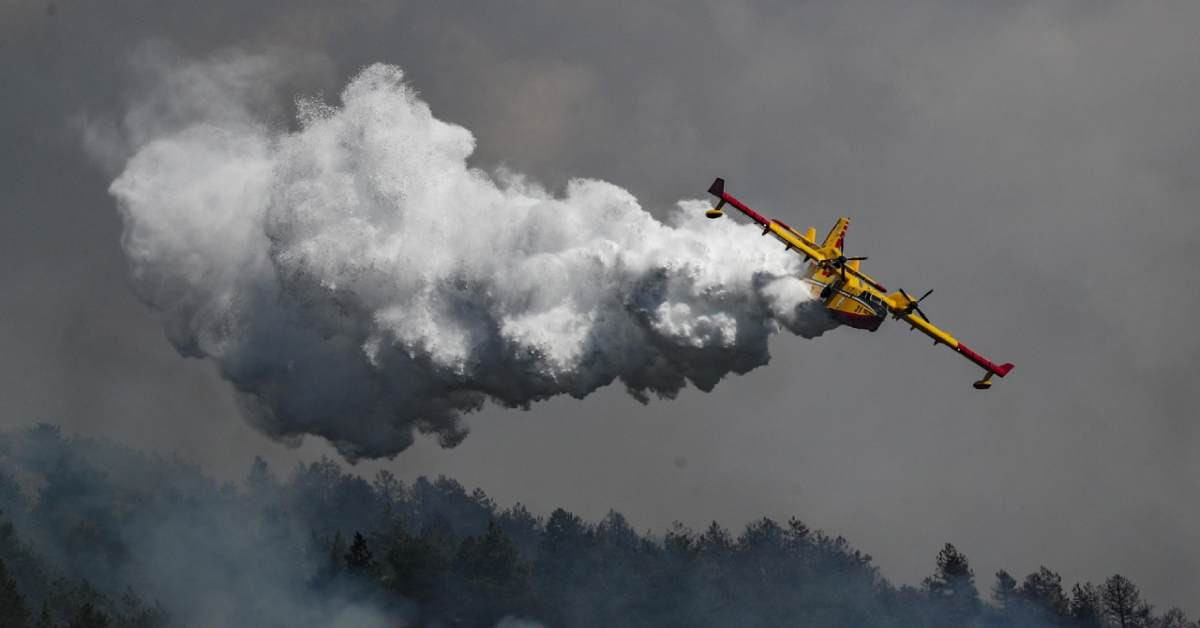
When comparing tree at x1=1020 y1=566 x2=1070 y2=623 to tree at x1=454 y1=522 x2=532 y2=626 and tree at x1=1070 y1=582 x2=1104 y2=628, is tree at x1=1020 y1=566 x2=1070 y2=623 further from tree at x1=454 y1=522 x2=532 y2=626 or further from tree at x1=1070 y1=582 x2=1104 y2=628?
tree at x1=454 y1=522 x2=532 y2=626

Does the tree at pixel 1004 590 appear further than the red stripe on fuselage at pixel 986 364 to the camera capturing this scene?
Yes

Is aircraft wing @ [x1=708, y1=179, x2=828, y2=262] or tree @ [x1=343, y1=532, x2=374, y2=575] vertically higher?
aircraft wing @ [x1=708, y1=179, x2=828, y2=262]

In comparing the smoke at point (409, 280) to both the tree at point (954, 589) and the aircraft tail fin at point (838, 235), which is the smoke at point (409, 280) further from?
the tree at point (954, 589)

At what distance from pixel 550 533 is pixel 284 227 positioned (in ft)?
222

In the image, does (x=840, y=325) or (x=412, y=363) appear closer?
(x=840, y=325)

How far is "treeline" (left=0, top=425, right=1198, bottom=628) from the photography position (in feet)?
301

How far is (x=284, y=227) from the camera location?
69.9 meters

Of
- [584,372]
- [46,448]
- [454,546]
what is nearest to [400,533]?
[454,546]

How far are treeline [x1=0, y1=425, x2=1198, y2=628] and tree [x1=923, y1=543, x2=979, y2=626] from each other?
188 millimetres

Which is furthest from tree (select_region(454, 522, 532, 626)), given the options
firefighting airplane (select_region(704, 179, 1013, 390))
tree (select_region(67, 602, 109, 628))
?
firefighting airplane (select_region(704, 179, 1013, 390))

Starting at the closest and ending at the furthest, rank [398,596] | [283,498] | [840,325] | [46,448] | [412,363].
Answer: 1. [840,325]
2. [412,363]
3. [398,596]
4. [46,448]
5. [283,498]

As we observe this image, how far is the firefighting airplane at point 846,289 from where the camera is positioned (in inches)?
2489

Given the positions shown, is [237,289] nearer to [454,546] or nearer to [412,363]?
[412,363]

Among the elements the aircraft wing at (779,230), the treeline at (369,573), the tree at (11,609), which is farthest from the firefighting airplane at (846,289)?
the tree at (11,609)
